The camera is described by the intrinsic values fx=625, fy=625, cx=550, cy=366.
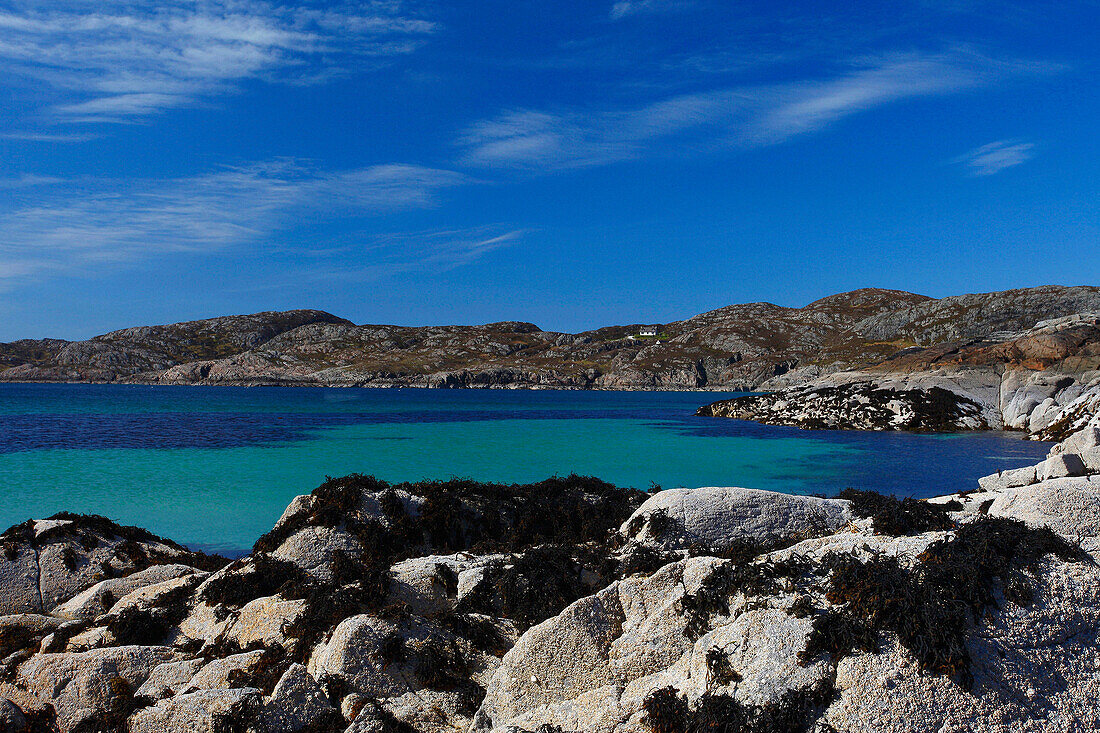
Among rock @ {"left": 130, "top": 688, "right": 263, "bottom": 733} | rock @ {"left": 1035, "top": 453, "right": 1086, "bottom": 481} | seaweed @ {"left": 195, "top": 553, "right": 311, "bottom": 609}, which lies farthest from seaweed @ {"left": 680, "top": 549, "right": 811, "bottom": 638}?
rock @ {"left": 1035, "top": 453, "right": 1086, "bottom": 481}

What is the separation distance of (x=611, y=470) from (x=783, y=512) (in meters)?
20.2

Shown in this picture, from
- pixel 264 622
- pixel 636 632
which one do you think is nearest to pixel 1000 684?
pixel 636 632

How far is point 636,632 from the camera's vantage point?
7.42m

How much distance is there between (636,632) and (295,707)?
391 cm

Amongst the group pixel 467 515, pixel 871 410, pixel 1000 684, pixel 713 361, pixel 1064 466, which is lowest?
pixel 871 410

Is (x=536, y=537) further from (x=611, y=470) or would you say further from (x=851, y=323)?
(x=851, y=323)

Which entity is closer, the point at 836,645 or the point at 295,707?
the point at 836,645

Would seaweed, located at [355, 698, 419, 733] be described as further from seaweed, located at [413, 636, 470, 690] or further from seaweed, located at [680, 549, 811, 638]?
seaweed, located at [680, 549, 811, 638]

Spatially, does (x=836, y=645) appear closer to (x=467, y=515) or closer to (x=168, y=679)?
(x=168, y=679)

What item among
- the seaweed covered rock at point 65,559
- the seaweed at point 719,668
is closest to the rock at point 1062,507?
the seaweed at point 719,668

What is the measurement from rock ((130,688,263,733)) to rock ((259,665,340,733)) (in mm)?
170

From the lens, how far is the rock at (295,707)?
22.1ft

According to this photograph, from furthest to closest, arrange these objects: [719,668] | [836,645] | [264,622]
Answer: [264,622] → [719,668] → [836,645]

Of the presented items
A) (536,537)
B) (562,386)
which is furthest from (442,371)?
(536,537)
